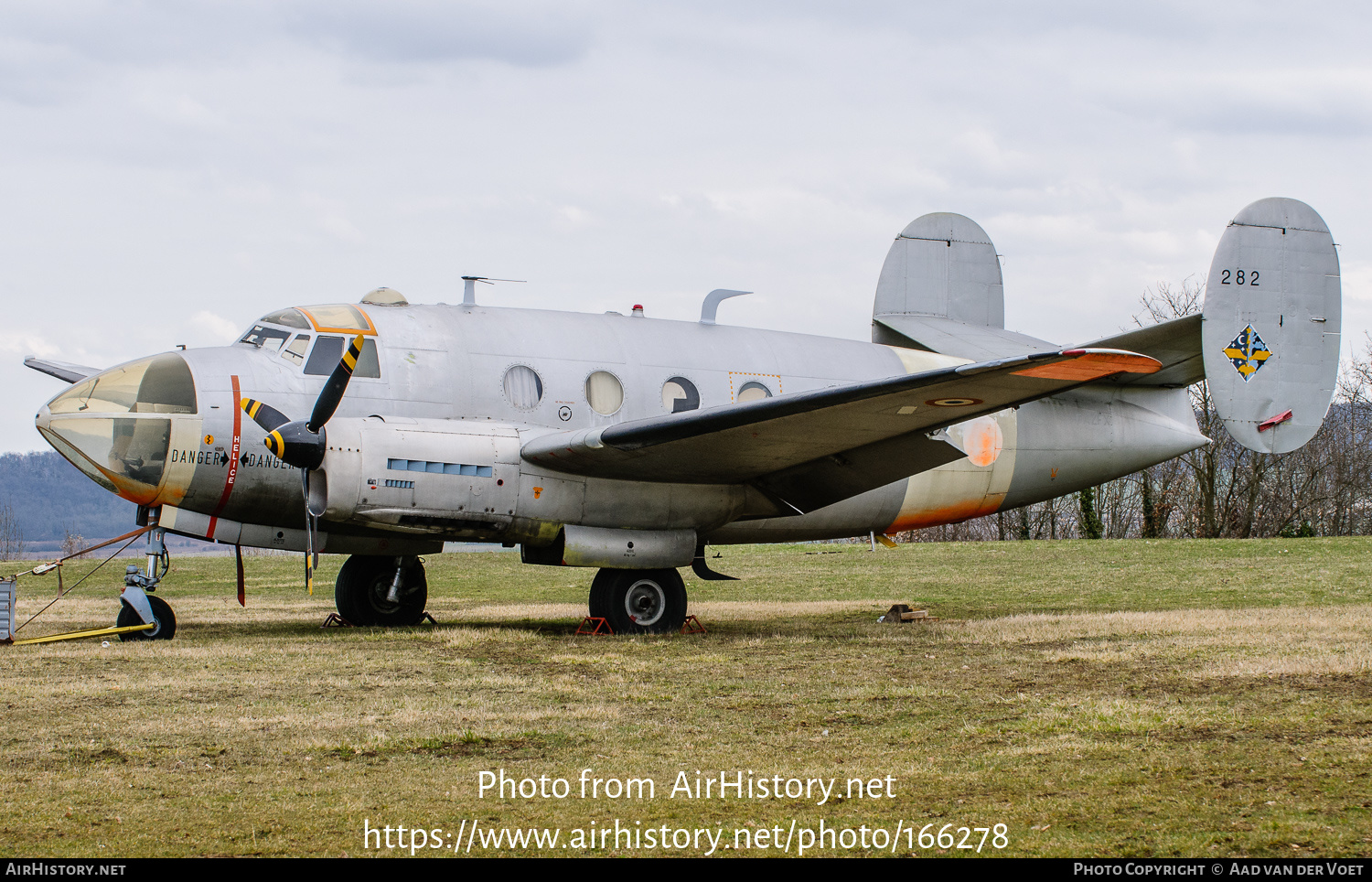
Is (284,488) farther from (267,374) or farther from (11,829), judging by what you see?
(11,829)

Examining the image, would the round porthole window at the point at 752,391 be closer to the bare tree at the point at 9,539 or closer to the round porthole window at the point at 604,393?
the round porthole window at the point at 604,393

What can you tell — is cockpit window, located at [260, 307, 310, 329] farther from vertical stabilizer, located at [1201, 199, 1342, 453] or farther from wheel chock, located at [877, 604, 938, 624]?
vertical stabilizer, located at [1201, 199, 1342, 453]

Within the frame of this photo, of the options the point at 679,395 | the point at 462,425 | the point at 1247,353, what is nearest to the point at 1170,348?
the point at 1247,353

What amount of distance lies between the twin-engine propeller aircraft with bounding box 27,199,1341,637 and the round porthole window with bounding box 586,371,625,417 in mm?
24

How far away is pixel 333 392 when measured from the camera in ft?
39.6

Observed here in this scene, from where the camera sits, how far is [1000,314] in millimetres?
18734

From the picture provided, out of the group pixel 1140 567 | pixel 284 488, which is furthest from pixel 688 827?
pixel 1140 567

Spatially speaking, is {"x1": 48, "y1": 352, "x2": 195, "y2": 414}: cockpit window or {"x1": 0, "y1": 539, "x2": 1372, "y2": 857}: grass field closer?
{"x1": 0, "y1": 539, "x2": 1372, "y2": 857}: grass field

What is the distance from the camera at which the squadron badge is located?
14875 mm

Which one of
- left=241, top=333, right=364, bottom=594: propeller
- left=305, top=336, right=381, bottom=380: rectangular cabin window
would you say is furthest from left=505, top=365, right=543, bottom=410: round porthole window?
left=241, top=333, right=364, bottom=594: propeller

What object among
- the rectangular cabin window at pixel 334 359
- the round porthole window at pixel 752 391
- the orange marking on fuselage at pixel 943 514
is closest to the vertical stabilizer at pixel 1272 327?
the orange marking on fuselage at pixel 943 514

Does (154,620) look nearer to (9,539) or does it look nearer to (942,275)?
(942,275)

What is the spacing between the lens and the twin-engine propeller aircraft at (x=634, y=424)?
12.1 meters

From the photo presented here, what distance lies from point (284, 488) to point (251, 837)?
829 centimetres
